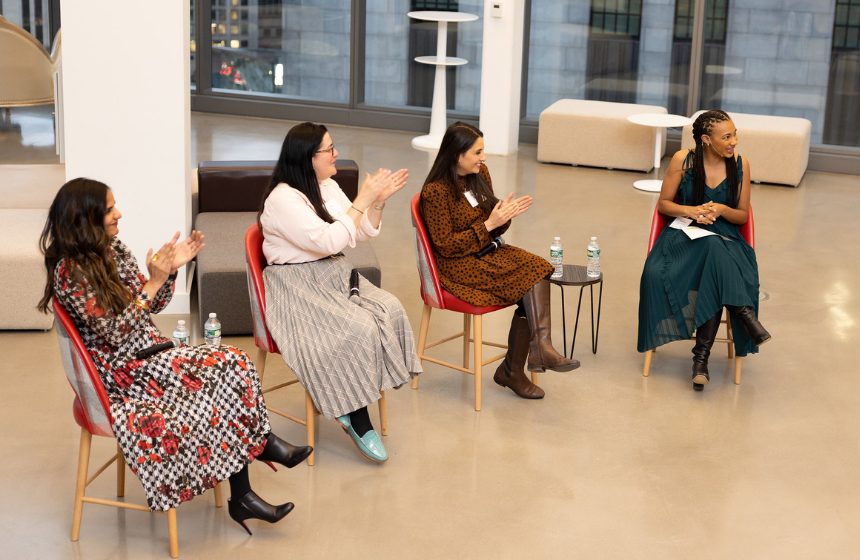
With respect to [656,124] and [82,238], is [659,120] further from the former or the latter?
[82,238]

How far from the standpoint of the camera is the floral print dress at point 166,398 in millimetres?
3008

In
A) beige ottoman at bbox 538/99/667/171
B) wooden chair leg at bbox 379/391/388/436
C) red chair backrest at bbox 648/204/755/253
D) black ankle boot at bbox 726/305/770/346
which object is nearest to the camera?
wooden chair leg at bbox 379/391/388/436

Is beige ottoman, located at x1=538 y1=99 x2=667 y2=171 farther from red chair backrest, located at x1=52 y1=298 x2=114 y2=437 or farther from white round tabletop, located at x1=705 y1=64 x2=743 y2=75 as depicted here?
red chair backrest, located at x1=52 y1=298 x2=114 y2=437

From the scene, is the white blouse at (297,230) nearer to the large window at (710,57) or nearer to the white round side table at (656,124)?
the white round side table at (656,124)

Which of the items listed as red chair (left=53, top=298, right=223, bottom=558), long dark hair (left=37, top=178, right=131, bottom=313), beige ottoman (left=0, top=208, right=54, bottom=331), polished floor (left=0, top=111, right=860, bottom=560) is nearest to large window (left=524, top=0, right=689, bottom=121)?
polished floor (left=0, top=111, right=860, bottom=560)

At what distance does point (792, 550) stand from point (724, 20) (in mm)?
7477

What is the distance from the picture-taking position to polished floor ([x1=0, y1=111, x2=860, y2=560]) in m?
3.27

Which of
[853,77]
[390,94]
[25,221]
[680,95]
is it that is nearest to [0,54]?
[390,94]

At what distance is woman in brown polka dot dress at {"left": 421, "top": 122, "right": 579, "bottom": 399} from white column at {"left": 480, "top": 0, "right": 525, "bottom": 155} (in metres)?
5.39

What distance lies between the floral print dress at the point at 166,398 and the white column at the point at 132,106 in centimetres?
181

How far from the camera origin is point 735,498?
3598 mm

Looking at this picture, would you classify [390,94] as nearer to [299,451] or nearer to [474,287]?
[474,287]

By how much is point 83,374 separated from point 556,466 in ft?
6.01

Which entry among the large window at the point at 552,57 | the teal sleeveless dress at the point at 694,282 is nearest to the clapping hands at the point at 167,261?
the teal sleeveless dress at the point at 694,282
